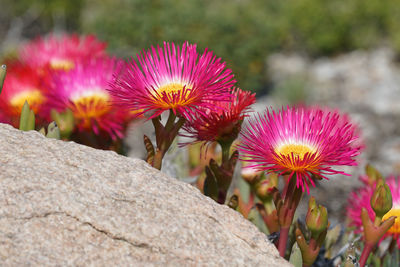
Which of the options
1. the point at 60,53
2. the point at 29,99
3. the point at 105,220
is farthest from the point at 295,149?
the point at 60,53

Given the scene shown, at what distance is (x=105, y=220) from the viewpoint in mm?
1053

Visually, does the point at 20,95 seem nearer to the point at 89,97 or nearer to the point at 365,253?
the point at 89,97

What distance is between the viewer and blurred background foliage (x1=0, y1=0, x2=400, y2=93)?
8.19 metres

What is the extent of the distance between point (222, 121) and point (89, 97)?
527mm

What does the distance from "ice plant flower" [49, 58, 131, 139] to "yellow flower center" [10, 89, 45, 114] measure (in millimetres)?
114

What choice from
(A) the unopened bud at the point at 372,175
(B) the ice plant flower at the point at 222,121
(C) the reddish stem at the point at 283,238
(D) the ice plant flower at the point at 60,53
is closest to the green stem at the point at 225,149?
(B) the ice plant flower at the point at 222,121

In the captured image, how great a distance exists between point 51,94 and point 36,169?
49 centimetres


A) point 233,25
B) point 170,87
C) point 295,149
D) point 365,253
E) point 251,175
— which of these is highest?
point 233,25

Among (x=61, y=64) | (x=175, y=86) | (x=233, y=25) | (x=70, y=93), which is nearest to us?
(x=175, y=86)

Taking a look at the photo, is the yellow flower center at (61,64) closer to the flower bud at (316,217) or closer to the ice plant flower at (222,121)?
the ice plant flower at (222,121)

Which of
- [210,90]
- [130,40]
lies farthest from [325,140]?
[130,40]

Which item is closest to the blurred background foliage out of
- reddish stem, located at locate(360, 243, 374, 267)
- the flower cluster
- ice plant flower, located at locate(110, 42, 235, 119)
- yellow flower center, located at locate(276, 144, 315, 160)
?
the flower cluster

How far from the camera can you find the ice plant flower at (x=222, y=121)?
4.12ft

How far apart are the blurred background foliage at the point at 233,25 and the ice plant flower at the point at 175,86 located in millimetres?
5640
